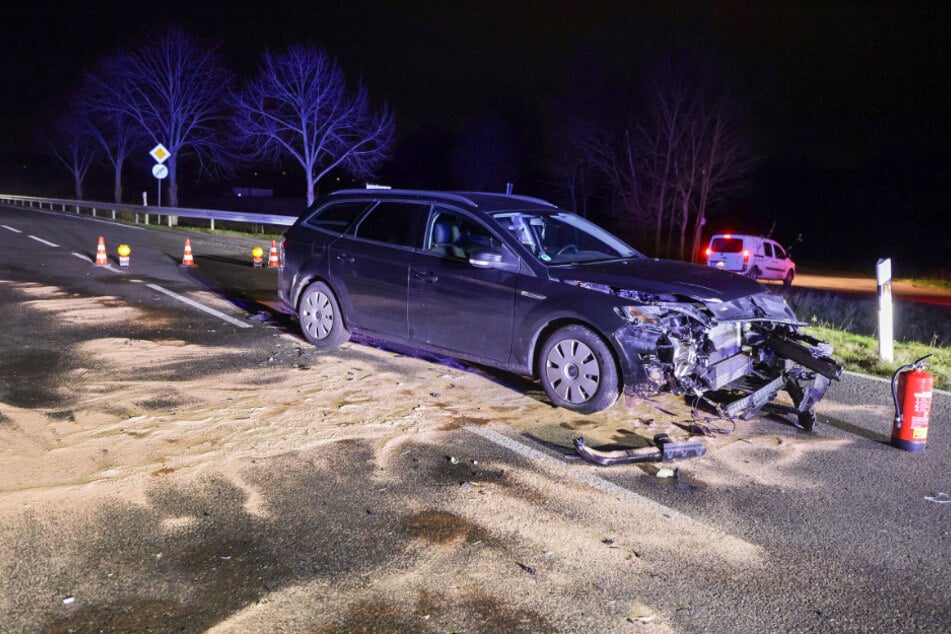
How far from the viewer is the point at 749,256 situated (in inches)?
904

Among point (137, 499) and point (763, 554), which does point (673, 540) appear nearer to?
point (763, 554)

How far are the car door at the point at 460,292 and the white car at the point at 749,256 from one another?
54.2 ft

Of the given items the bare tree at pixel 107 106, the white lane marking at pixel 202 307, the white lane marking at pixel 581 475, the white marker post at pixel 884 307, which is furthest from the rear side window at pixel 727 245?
the bare tree at pixel 107 106

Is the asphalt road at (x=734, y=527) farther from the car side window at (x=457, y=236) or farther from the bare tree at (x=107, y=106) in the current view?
the bare tree at (x=107, y=106)

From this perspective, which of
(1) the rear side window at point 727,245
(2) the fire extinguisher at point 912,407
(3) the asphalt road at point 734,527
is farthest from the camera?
(1) the rear side window at point 727,245

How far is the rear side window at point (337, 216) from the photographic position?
8.03 m

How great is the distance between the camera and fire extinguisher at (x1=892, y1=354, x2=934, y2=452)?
554 centimetres

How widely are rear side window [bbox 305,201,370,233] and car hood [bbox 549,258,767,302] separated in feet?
8.62

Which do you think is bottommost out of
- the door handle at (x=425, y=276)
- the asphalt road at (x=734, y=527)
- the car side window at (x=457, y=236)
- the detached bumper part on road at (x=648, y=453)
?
the asphalt road at (x=734, y=527)

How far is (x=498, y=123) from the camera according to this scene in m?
72.0

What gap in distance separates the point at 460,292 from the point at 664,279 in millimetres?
1792

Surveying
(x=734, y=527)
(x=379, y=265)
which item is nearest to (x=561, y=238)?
(x=379, y=265)

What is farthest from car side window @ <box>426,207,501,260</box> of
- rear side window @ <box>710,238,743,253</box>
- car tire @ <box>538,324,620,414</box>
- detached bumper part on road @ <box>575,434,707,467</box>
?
rear side window @ <box>710,238,743,253</box>

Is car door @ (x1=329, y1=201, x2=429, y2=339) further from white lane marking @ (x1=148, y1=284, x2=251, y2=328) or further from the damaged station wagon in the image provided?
white lane marking @ (x1=148, y1=284, x2=251, y2=328)
